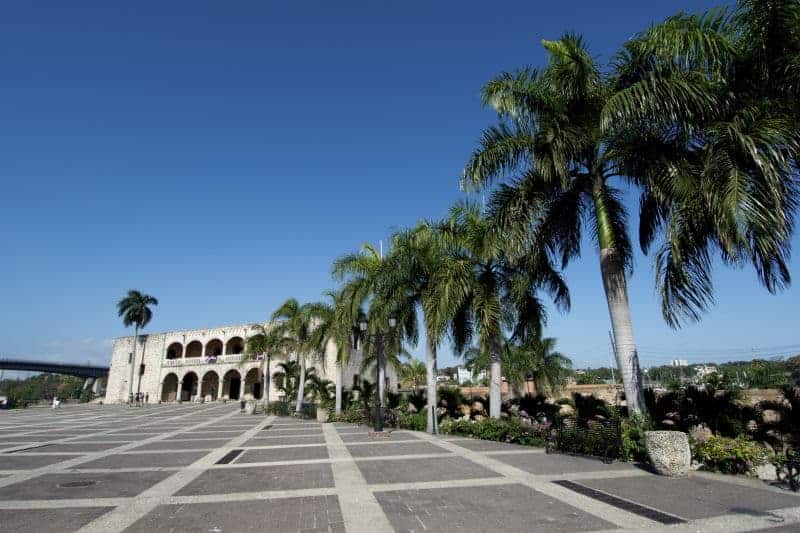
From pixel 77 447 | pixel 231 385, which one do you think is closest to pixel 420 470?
pixel 77 447

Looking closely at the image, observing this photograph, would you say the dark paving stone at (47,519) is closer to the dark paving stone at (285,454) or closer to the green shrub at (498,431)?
the dark paving stone at (285,454)

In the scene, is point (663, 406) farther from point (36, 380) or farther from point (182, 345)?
point (36, 380)

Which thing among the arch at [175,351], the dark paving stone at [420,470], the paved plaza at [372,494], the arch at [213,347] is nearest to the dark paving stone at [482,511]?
the paved plaza at [372,494]

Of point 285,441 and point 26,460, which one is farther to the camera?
point 285,441

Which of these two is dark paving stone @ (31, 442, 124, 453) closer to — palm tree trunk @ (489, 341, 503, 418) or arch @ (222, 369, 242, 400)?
palm tree trunk @ (489, 341, 503, 418)

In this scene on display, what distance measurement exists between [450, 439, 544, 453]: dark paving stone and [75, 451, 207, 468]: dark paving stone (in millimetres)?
7229

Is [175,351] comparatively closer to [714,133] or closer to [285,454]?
[285,454]

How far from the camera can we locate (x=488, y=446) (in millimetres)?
12422

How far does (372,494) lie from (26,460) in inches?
399

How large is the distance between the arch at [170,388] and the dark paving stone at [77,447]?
47861 millimetres

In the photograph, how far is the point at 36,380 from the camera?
140 m

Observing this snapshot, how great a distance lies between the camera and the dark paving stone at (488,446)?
38.5ft

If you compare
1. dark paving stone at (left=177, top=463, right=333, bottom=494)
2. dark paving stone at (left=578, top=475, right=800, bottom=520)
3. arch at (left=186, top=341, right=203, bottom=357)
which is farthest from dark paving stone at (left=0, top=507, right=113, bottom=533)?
arch at (left=186, top=341, right=203, bottom=357)

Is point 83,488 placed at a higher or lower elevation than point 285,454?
higher
